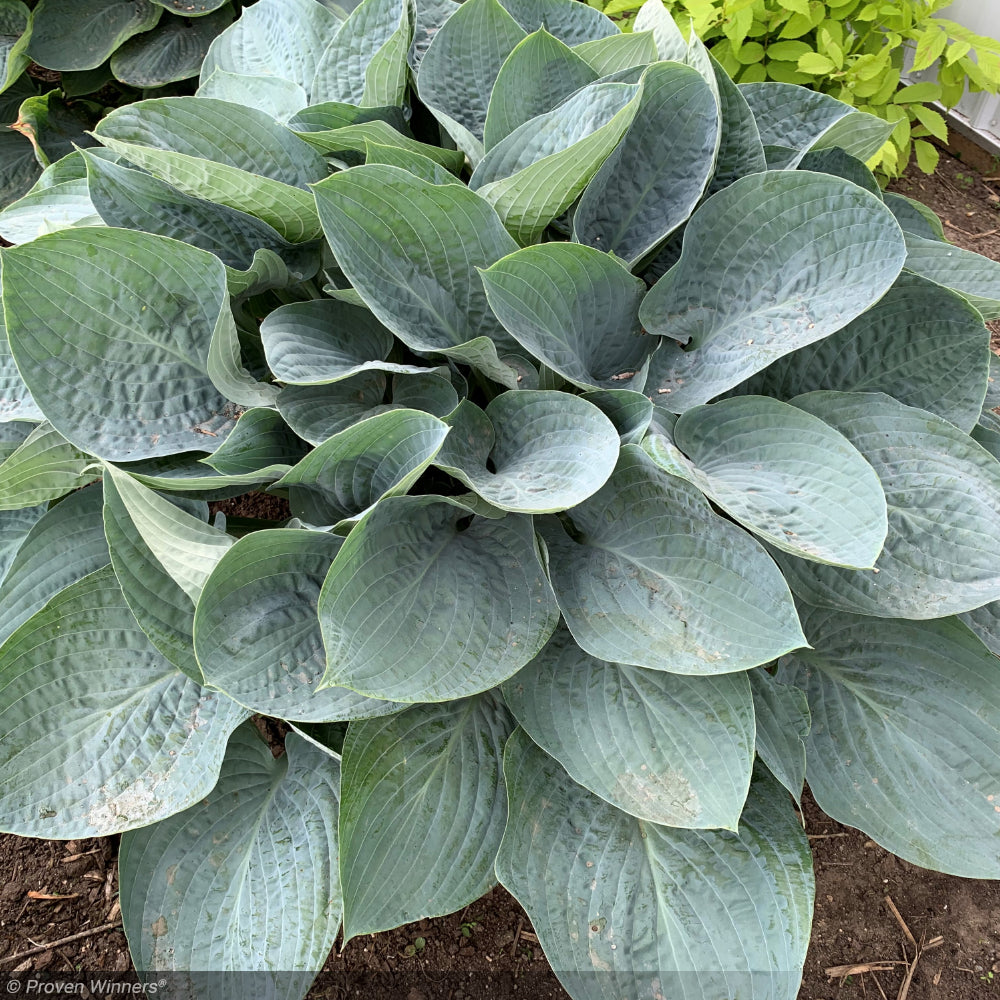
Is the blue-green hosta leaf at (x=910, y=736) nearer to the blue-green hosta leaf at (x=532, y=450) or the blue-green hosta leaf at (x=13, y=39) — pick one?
the blue-green hosta leaf at (x=532, y=450)

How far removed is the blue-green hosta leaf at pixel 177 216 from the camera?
1.16m

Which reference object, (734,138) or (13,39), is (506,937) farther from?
(13,39)

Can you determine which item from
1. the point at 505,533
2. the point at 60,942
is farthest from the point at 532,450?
the point at 60,942

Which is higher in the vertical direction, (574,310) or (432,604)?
(574,310)

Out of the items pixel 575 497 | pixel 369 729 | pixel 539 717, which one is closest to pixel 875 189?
pixel 575 497

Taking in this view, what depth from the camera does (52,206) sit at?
1373mm

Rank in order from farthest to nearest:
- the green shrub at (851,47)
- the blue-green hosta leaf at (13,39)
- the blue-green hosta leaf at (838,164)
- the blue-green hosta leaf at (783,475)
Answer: the blue-green hosta leaf at (13,39)
the green shrub at (851,47)
the blue-green hosta leaf at (838,164)
the blue-green hosta leaf at (783,475)

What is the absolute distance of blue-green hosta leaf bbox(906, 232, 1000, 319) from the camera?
1.32 m

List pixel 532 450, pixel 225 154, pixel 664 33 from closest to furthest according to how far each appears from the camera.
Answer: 1. pixel 532 450
2. pixel 225 154
3. pixel 664 33

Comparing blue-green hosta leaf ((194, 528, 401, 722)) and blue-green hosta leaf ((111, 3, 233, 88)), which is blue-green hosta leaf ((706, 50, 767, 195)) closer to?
blue-green hosta leaf ((194, 528, 401, 722))

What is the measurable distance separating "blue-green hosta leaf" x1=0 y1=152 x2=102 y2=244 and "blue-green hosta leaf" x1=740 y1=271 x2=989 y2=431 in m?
1.07

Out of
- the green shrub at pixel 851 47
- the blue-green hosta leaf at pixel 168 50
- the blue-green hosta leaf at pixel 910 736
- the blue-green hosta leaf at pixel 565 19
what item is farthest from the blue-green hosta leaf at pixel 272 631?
the blue-green hosta leaf at pixel 168 50

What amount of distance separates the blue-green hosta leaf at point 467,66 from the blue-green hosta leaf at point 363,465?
0.55 metres

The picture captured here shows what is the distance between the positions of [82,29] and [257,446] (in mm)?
2236
